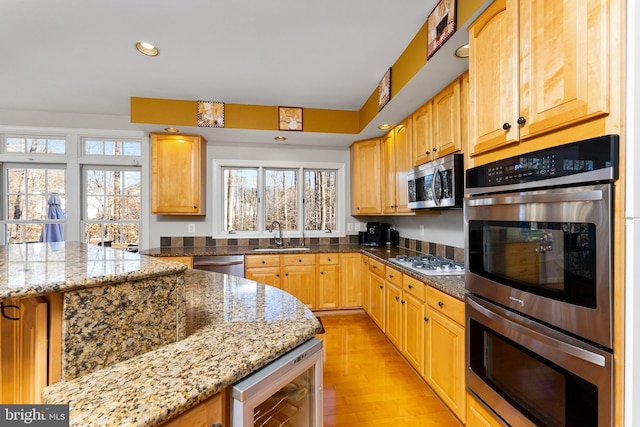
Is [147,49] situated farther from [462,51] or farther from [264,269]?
[264,269]

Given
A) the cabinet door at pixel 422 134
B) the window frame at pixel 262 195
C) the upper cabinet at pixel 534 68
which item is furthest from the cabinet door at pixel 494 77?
the window frame at pixel 262 195

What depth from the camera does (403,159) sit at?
2908mm

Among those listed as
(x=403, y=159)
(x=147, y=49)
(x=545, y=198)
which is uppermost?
(x=147, y=49)

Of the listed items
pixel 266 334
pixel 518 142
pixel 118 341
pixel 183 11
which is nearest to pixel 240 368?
pixel 266 334

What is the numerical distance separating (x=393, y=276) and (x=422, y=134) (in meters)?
1.32

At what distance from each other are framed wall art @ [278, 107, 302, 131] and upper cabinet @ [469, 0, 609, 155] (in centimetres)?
→ 211

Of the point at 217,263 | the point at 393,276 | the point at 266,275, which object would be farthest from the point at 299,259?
the point at 393,276

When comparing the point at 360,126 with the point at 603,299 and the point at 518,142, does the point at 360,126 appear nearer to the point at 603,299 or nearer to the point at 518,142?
the point at 518,142

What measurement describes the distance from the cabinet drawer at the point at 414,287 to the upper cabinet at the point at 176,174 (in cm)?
259

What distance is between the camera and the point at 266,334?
92cm

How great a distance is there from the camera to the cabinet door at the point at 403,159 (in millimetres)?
2771

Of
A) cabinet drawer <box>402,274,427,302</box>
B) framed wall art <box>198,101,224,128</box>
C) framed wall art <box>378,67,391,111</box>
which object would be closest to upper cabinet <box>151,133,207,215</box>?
framed wall art <box>198,101,224,128</box>

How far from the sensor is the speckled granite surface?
2.23ft

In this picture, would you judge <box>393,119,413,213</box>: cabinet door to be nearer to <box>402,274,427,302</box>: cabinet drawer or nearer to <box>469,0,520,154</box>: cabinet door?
<box>402,274,427,302</box>: cabinet drawer
